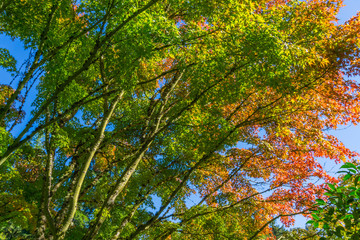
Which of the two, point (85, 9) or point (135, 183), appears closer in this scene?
point (85, 9)

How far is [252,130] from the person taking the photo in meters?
5.96

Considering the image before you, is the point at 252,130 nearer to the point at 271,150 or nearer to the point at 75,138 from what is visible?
the point at 271,150

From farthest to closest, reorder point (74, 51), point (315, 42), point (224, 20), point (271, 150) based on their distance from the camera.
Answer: point (271, 150), point (315, 42), point (74, 51), point (224, 20)

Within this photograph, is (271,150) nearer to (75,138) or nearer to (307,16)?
(307,16)

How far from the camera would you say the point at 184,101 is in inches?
214

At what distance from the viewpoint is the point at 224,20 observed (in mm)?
3822

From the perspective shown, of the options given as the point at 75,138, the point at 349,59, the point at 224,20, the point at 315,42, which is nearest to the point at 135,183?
the point at 75,138

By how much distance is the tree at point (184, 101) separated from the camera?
139 inches

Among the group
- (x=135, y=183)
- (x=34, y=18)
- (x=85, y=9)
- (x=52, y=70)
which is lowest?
(x=135, y=183)

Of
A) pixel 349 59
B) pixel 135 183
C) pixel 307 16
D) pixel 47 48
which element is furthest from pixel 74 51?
pixel 349 59

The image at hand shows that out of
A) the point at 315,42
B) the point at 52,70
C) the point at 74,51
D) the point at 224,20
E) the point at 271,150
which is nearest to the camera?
the point at 52,70

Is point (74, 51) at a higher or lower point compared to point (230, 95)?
higher

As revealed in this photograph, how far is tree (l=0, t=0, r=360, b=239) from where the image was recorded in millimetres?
3525

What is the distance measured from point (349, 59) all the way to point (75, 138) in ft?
17.6
